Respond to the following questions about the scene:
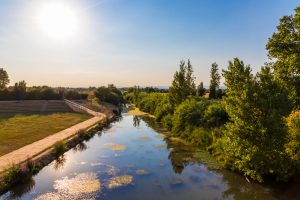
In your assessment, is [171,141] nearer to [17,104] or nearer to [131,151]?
[131,151]

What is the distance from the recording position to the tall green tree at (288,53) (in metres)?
21.2

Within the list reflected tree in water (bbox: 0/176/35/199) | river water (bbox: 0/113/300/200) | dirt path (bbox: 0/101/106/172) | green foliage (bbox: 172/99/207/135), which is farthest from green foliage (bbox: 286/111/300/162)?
dirt path (bbox: 0/101/106/172)

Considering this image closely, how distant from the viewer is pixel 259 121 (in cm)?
2045

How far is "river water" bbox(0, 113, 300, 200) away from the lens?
1953 cm

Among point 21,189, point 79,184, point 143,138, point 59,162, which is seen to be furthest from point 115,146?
point 21,189

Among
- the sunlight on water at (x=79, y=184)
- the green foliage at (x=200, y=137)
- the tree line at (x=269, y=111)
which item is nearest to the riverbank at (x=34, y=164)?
the sunlight on water at (x=79, y=184)

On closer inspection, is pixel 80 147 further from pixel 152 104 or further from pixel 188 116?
pixel 152 104

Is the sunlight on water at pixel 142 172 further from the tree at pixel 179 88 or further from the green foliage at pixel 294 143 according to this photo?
the tree at pixel 179 88

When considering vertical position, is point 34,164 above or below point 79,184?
above

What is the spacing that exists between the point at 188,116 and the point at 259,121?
19.8m

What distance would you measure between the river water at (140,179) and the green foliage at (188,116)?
6.21 m

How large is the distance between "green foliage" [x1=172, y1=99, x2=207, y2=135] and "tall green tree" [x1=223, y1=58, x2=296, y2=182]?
17085mm

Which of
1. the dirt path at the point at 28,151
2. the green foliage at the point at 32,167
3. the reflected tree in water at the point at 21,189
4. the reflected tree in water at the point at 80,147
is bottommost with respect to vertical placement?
the reflected tree in water at the point at 80,147

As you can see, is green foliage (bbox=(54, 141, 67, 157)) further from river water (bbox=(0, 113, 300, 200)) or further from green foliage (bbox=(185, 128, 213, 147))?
green foliage (bbox=(185, 128, 213, 147))
